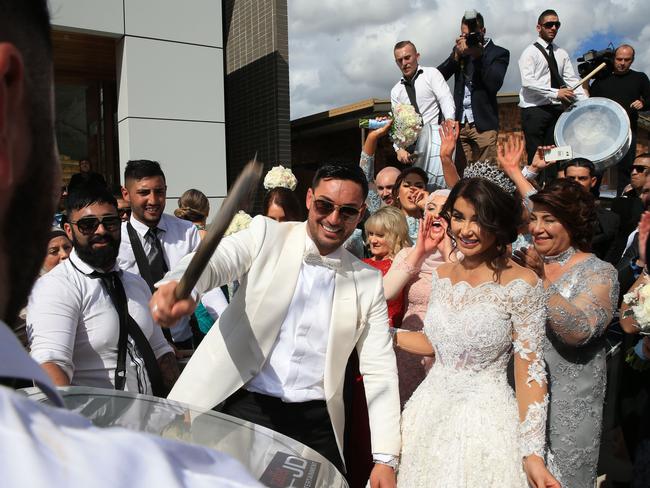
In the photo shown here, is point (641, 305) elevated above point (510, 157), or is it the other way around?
point (510, 157)

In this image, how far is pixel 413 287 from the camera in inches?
153

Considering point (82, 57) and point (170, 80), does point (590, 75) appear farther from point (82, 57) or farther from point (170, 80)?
point (82, 57)

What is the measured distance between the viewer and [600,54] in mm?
7371

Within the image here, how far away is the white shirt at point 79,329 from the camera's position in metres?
2.67

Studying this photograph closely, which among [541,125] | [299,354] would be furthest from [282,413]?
[541,125]

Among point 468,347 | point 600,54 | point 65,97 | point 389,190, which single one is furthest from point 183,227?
point 65,97

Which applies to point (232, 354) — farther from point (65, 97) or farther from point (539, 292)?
point (65, 97)

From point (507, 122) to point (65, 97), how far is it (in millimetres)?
8358

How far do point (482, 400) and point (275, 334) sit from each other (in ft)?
3.30

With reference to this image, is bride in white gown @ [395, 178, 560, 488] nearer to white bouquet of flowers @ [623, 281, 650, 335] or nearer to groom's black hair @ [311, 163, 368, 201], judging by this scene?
groom's black hair @ [311, 163, 368, 201]

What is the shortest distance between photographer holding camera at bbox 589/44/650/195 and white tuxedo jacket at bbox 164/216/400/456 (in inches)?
222

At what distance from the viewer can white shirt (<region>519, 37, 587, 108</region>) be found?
22.4ft

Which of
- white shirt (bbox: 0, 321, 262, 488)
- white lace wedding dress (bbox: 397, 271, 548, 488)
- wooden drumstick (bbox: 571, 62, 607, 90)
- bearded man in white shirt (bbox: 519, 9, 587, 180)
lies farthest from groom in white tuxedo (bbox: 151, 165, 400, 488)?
wooden drumstick (bbox: 571, 62, 607, 90)

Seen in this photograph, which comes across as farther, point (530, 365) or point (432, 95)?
point (432, 95)
